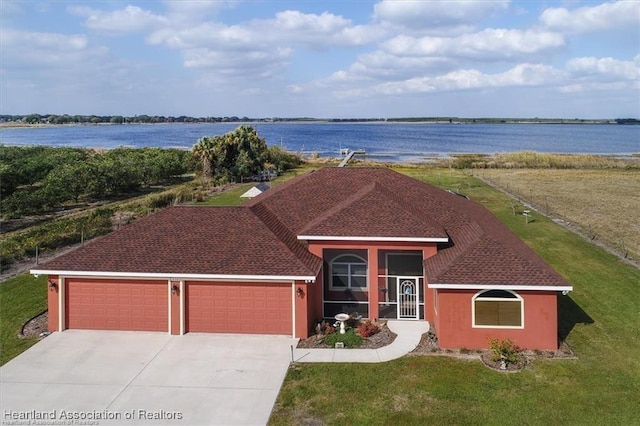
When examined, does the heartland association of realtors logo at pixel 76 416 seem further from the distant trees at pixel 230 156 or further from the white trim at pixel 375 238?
the distant trees at pixel 230 156

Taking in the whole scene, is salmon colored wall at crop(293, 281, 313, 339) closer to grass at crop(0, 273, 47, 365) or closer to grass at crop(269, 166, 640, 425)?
grass at crop(269, 166, 640, 425)

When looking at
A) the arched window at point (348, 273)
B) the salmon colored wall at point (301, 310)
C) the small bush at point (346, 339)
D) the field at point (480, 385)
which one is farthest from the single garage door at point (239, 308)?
the arched window at point (348, 273)

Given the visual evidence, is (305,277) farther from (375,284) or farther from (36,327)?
(36,327)

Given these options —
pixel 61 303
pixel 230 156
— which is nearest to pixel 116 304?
A: pixel 61 303

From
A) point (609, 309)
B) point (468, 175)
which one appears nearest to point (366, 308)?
point (609, 309)

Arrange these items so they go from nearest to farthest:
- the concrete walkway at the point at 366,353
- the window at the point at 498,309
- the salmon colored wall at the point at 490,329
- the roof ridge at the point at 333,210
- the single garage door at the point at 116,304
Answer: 1. the concrete walkway at the point at 366,353
2. the salmon colored wall at the point at 490,329
3. the window at the point at 498,309
4. the single garage door at the point at 116,304
5. the roof ridge at the point at 333,210

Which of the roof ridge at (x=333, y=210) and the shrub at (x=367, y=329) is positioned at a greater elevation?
the roof ridge at (x=333, y=210)

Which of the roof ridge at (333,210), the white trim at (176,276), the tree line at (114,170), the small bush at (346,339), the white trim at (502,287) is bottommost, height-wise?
the small bush at (346,339)
